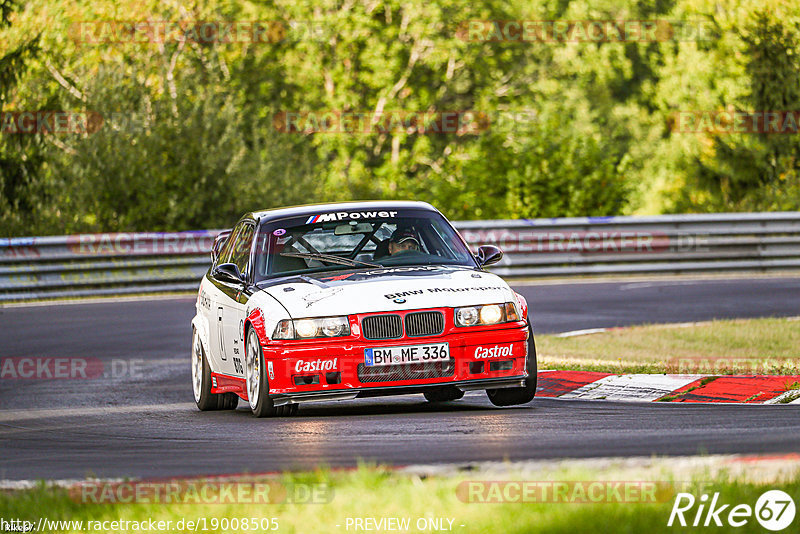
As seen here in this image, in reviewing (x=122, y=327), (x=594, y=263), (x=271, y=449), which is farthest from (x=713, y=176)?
(x=271, y=449)

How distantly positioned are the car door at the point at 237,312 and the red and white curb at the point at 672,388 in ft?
8.31

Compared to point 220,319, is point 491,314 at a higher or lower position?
higher

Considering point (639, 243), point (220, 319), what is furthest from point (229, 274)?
point (639, 243)

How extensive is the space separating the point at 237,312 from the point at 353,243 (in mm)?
1058

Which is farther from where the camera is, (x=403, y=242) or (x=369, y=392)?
(x=403, y=242)

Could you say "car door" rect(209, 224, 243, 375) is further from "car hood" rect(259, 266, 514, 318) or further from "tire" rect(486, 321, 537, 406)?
"tire" rect(486, 321, 537, 406)

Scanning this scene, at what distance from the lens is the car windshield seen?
10.8m

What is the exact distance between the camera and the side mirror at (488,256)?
10.8 metres

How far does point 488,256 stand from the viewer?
10.8 metres

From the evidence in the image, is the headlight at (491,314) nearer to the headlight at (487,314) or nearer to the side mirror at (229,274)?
the headlight at (487,314)

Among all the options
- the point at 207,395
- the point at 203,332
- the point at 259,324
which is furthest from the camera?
the point at 203,332

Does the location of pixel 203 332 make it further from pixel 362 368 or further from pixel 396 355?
pixel 396 355

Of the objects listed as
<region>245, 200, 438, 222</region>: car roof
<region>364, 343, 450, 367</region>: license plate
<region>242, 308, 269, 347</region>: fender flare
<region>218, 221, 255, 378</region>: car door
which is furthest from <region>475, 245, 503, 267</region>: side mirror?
<region>242, 308, 269, 347</region>: fender flare

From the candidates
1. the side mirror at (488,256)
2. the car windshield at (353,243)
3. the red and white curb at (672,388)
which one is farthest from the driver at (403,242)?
the red and white curb at (672,388)
